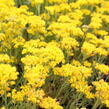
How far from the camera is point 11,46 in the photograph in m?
2.96

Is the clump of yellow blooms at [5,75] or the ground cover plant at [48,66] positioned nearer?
the clump of yellow blooms at [5,75]

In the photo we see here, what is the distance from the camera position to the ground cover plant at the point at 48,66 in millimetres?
2222

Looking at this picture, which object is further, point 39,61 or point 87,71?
point 87,71

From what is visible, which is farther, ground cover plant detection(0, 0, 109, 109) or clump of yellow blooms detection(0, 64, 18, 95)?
ground cover plant detection(0, 0, 109, 109)

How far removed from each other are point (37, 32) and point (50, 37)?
0.47m

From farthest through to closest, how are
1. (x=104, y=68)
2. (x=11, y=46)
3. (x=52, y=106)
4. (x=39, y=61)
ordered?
(x=11, y=46), (x=104, y=68), (x=39, y=61), (x=52, y=106)

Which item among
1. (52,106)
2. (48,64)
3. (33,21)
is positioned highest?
(33,21)

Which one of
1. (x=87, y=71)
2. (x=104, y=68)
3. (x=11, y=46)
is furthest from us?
(x=11, y=46)

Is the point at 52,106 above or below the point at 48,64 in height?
below

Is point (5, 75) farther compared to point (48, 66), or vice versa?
point (48, 66)

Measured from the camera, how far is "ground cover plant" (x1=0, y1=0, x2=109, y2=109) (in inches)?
87.5

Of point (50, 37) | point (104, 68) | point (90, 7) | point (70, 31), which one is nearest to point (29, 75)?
point (104, 68)

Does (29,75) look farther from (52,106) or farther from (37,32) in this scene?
(37,32)

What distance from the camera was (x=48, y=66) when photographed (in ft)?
8.01
